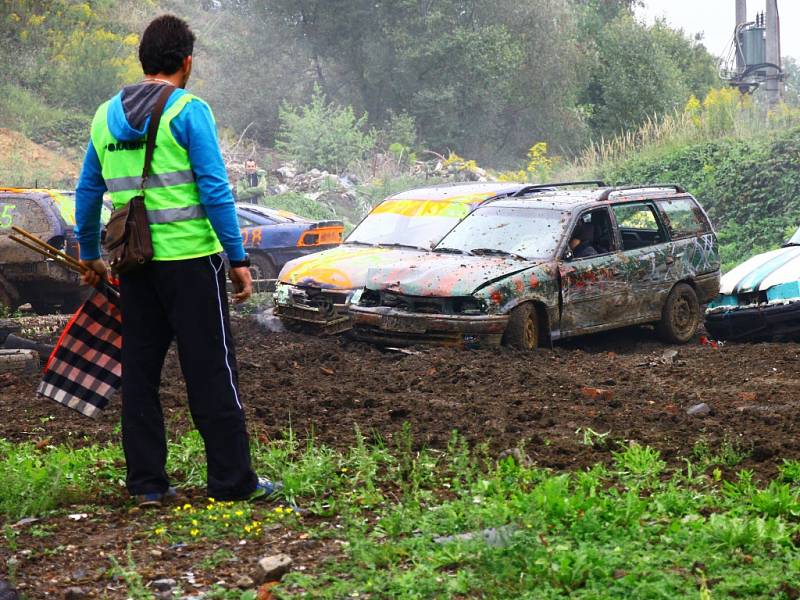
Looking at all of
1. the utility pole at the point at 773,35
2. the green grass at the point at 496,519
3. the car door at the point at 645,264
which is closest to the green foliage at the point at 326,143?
the utility pole at the point at 773,35

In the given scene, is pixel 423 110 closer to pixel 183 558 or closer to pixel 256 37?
pixel 256 37

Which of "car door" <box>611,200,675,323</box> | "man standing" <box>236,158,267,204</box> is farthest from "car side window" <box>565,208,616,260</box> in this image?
"man standing" <box>236,158,267,204</box>

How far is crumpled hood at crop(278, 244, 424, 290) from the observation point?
39.5ft

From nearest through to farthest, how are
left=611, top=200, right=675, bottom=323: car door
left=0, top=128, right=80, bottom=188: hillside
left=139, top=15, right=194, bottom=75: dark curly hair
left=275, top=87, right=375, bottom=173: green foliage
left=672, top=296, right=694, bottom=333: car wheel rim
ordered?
left=139, top=15, right=194, bottom=75: dark curly hair < left=611, top=200, right=675, bottom=323: car door < left=672, top=296, right=694, bottom=333: car wheel rim < left=0, top=128, right=80, bottom=188: hillside < left=275, top=87, right=375, bottom=173: green foliage

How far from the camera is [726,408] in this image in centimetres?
753

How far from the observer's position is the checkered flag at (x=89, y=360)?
588 centimetres

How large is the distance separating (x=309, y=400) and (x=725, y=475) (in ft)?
10.9

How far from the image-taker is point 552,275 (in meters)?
11.0

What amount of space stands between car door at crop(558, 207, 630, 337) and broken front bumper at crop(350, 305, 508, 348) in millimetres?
937

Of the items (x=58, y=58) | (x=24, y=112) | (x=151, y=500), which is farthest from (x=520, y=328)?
(x=58, y=58)

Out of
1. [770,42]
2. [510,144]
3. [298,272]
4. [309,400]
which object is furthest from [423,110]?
[309,400]

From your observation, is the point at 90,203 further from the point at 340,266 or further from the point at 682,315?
the point at 682,315

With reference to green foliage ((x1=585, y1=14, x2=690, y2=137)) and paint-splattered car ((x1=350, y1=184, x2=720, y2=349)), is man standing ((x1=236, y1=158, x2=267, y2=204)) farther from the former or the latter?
green foliage ((x1=585, y1=14, x2=690, y2=137))

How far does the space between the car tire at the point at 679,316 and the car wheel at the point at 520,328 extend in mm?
2081
